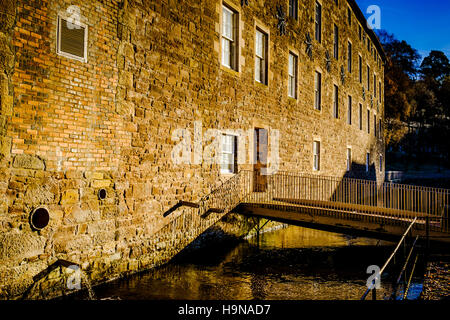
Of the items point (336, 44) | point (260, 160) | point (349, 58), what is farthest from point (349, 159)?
point (260, 160)

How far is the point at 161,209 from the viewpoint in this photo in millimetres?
9086

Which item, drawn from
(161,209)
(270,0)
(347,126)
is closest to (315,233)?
(161,209)

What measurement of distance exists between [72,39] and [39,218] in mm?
3464

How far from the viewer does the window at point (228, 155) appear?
11.7 meters

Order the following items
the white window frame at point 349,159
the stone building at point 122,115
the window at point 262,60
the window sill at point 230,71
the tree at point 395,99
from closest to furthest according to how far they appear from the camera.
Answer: the stone building at point 122,115
the window sill at point 230,71
the window at point 262,60
the white window frame at point 349,159
the tree at point 395,99

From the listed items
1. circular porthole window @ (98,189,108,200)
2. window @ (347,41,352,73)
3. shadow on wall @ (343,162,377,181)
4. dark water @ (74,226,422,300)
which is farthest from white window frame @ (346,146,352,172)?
circular porthole window @ (98,189,108,200)

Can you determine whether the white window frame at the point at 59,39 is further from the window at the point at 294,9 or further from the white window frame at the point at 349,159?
the white window frame at the point at 349,159

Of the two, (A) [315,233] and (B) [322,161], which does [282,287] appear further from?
(B) [322,161]

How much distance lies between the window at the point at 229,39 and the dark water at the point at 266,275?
608 cm

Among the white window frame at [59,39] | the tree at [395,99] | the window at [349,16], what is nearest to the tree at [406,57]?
the tree at [395,99]

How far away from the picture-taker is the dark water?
293 inches

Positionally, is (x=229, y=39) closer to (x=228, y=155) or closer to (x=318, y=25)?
(x=228, y=155)

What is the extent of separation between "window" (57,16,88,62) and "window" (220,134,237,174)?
5474 mm

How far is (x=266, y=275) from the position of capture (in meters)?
8.88
